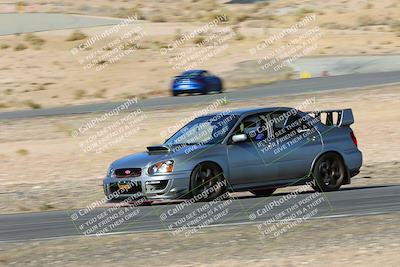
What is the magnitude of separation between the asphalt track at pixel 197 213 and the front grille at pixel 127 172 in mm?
501

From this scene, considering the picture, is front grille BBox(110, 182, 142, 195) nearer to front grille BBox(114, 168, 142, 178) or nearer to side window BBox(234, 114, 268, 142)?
front grille BBox(114, 168, 142, 178)

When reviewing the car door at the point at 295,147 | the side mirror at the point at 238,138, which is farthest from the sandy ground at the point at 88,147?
the side mirror at the point at 238,138

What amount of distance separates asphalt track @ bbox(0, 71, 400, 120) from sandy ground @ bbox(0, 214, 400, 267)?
23.2 metres

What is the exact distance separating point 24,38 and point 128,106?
2271 centimetres

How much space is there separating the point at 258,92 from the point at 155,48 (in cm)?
1827

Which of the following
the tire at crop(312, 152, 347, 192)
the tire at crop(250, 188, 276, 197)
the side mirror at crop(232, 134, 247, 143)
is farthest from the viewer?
the tire at crop(250, 188, 276, 197)

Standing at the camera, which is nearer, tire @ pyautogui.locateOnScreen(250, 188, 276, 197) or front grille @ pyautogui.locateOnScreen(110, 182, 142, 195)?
front grille @ pyautogui.locateOnScreen(110, 182, 142, 195)

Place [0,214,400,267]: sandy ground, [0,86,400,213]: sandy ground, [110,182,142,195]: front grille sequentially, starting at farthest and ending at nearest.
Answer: [0,86,400,213]: sandy ground, [110,182,142,195]: front grille, [0,214,400,267]: sandy ground

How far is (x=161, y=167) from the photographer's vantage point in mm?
14977

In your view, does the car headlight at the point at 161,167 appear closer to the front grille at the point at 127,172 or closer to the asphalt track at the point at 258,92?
the front grille at the point at 127,172

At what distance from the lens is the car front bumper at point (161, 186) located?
14875mm

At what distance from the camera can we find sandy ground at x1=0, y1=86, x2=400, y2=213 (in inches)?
746

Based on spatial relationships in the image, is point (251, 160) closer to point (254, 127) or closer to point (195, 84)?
point (254, 127)

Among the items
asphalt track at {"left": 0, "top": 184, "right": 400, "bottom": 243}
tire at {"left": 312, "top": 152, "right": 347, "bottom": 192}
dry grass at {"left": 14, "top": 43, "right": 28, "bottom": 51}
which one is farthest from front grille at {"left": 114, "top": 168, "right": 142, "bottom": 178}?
dry grass at {"left": 14, "top": 43, "right": 28, "bottom": 51}
